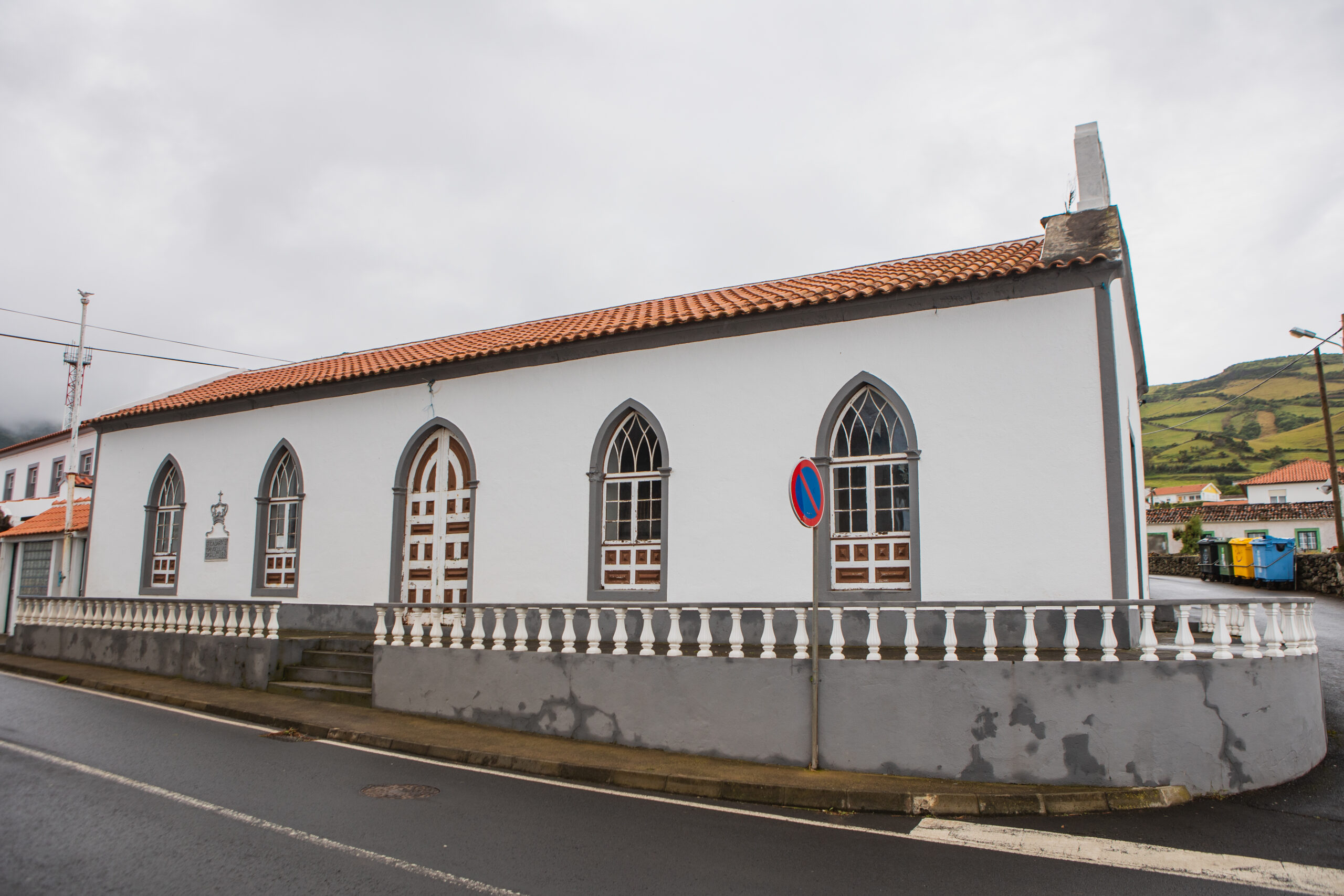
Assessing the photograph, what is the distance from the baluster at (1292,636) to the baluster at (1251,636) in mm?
421

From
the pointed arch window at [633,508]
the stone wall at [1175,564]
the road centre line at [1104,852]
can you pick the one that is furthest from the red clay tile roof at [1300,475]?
the road centre line at [1104,852]

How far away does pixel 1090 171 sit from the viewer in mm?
10852

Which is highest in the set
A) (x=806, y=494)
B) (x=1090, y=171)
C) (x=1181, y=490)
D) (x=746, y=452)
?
(x=1181, y=490)

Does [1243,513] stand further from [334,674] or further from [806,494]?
[334,674]

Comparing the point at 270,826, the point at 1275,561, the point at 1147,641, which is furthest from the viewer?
the point at 1275,561

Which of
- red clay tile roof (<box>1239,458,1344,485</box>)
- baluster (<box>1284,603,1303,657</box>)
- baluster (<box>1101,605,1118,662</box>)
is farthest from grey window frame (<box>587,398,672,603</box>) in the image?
red clay tile roof (<box>1239,458,1344,485</box>)

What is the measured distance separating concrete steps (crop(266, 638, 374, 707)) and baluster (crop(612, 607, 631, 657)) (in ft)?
11.3

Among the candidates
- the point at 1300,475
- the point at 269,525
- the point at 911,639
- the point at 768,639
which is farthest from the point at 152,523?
the point at 1300,475

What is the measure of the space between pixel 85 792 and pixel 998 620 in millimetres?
8096

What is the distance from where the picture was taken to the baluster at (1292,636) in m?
7.00

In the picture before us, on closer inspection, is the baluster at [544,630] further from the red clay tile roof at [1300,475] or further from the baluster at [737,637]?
the red clay tile roof at [1300,475]

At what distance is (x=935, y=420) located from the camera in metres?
9.16

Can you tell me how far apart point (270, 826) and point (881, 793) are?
4239mm

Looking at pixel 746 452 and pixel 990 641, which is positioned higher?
pixel 746 452
